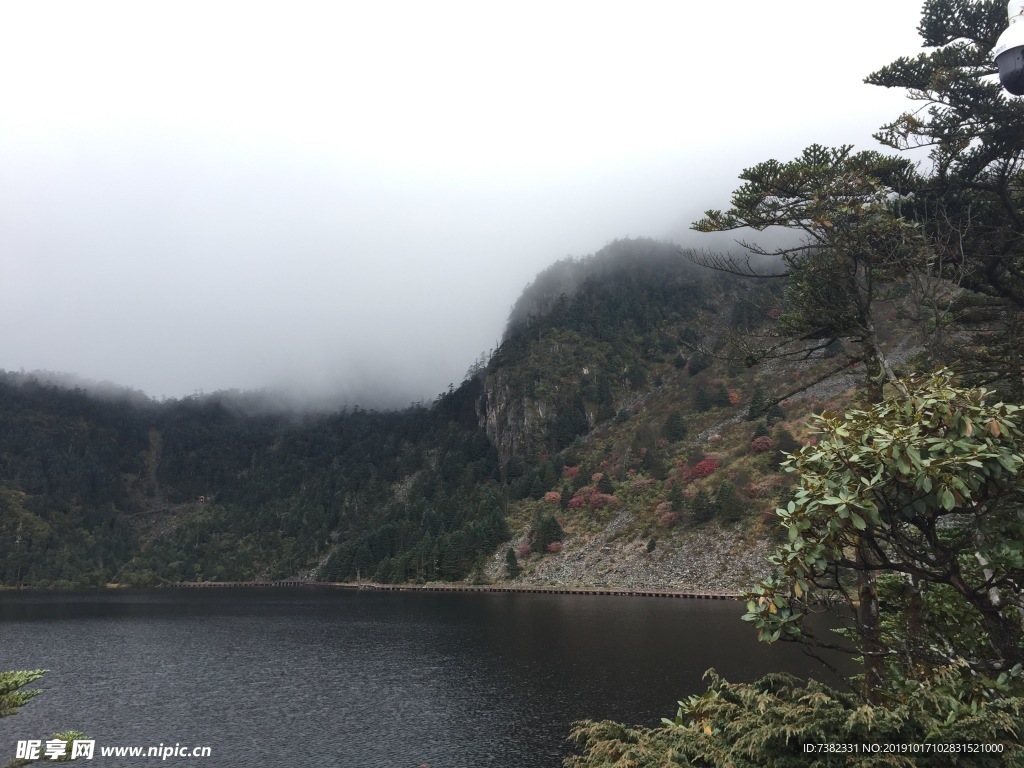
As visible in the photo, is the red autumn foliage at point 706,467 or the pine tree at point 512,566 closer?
the red autumn foliage at point 706,467

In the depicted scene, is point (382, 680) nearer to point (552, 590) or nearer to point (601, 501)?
point (552, 590)

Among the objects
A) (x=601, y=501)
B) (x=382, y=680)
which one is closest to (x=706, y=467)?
(x=601, y=501)

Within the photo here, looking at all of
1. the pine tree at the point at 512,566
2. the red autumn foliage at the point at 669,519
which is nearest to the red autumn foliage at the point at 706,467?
the red autumn foliage at the point at 669,519

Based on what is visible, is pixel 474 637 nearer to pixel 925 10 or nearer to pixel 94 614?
pixel 925 10

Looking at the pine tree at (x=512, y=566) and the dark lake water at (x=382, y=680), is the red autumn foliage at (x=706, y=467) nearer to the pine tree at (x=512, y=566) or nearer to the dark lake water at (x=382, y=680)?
the dark lake water at (x=382, y=680)

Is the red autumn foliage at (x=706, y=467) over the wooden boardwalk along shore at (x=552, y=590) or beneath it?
over

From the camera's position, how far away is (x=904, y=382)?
11.6 metres

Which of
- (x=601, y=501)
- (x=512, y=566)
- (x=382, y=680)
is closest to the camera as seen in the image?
(x=382, y=680)

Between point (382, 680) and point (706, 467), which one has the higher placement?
point (706, 467)

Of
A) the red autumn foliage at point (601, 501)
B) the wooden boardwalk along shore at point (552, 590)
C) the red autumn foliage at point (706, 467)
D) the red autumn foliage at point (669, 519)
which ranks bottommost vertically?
the wooden boardwalk along shore at point (552, 590)

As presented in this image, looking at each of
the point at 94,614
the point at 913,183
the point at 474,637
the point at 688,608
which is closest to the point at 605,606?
the point at 688,608

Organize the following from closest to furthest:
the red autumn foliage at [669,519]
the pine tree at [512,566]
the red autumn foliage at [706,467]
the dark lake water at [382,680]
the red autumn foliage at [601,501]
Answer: the dark lake water at [382,680], the red autumn foliage at [669,519], the red autumn foliage at [706,467], the pine tree at [512,566], the red autumn foliage at [601,501]

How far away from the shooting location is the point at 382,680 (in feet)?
155

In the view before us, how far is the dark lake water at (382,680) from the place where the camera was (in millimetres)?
32281
